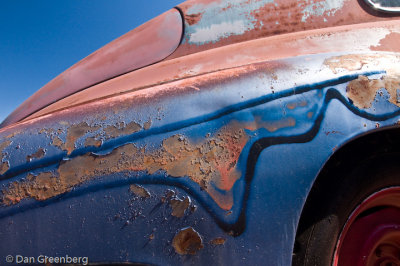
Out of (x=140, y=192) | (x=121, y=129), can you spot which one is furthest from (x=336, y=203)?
(x=121, y=129)

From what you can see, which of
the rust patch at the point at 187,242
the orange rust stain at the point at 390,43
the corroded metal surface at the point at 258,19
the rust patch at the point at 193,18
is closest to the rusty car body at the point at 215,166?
the rust patch at the point at 187,242

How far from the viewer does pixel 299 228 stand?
88 centimetres

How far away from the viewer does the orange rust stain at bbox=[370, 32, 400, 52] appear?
3.42 ft

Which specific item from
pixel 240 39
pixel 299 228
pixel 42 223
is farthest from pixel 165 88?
pixel 240 39

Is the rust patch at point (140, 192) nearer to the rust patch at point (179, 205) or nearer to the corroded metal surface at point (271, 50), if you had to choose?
the rust patch at point (179, 205)

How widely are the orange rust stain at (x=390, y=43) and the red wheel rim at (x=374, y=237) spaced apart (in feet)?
1.98

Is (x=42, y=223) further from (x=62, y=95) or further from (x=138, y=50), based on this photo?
(x=138, y=50)

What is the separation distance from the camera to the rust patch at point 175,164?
0.78 m

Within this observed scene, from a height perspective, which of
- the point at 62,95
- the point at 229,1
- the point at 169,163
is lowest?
the point at 169,163

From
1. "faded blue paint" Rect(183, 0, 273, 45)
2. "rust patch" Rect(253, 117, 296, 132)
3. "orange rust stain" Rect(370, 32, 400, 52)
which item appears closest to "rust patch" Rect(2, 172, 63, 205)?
"rust patch" Rect(253, 117, 296, 132)

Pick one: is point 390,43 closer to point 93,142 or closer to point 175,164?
point 175,164

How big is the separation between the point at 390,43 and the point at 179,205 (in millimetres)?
1117

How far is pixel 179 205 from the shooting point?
0.77 metres

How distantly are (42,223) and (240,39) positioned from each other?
137 cm
